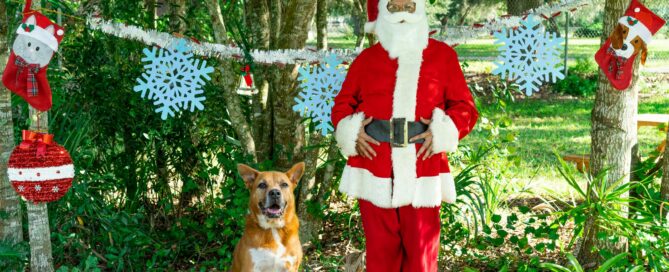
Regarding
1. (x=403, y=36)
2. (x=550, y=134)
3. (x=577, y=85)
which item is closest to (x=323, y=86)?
(x=403, y=36)

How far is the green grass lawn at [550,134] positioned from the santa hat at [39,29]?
11.5 feet

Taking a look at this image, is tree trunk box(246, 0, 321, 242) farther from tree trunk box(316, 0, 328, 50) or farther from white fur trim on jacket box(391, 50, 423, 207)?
white fur trim on jacket box(391, 50, 423, 207)

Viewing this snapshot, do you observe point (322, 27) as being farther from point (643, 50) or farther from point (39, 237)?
point (39, 237)

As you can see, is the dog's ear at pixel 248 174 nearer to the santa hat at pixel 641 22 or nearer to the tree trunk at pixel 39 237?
the tree trunk at pixel 39 237

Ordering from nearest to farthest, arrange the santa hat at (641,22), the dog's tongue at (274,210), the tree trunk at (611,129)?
the dog's tongue at (274,210) → the santa hat at (641,22) → the tree trunk at (611,129)

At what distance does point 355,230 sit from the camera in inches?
201

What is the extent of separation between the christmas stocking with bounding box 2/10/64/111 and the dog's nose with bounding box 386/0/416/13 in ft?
5.21

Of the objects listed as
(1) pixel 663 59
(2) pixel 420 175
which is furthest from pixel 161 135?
(1) pixel 663 59

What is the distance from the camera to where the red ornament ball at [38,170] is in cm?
354

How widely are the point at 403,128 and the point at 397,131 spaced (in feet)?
0.10

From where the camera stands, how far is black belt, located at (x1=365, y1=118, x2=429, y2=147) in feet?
10.8

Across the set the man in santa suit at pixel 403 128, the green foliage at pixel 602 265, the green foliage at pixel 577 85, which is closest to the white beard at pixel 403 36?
the man in santa suit at pixel 403 128

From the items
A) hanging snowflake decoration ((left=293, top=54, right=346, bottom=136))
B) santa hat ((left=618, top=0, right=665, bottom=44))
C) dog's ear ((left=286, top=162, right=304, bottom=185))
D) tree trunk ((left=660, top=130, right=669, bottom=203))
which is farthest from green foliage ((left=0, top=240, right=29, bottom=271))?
tree trunk ((left=660, top=130, right=669, bottom=203))

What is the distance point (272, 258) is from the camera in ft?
11.8
